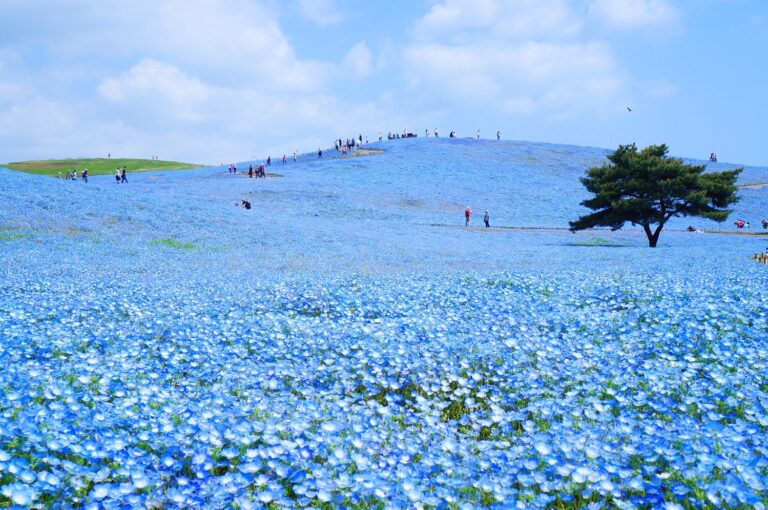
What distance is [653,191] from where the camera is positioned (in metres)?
36.5

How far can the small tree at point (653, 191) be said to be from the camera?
3556 cm

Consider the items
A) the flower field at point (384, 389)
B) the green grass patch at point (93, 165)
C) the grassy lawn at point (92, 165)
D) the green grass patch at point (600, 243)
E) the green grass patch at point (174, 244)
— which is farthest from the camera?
the grassy lawn at point (92, 165)

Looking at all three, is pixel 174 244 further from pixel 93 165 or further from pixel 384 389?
pixel 93 165

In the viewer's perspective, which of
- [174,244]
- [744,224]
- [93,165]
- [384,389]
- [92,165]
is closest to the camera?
[384,389]

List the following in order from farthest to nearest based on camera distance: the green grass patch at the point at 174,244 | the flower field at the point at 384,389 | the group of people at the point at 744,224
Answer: the group of people at the point at 744,224 < the green grass patch at the point at 174,244 < the flower field at the point at 384,389

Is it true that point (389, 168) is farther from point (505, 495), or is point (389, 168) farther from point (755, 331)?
point (505, 495)

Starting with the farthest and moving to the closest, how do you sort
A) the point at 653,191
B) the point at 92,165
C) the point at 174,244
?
the point at 92,165 → the point at 653,191 → the point at 174,244

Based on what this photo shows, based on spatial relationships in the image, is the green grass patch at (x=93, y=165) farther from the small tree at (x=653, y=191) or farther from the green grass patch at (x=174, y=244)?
the small tree at (x=653, y=191)

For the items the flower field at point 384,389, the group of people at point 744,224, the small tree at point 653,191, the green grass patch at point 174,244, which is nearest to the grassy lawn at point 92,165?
the green grass patch at point 174,244

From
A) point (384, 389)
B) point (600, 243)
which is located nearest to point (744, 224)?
point (600, 243)

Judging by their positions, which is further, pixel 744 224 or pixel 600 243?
pixel 744 224

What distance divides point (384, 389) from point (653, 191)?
3390 cm

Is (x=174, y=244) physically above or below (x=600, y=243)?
below

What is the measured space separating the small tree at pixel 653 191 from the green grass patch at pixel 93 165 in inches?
2882
